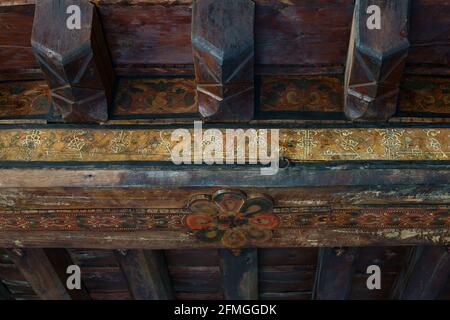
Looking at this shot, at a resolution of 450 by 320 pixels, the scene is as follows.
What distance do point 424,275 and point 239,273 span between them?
4.02 feet

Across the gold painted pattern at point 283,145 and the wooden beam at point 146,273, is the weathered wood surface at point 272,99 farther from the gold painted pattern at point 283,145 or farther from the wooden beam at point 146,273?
the wooden beam at point 146,273

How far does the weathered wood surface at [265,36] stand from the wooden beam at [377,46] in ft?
0.29

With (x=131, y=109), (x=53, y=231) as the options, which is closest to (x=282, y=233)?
(x=131, y=109)

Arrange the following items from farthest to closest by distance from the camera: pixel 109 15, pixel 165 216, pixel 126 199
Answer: pixel 165 216
pixel 126 199
pixel 109 15

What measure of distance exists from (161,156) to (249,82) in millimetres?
491

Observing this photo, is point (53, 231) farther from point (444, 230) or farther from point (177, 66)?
point (444, 230)

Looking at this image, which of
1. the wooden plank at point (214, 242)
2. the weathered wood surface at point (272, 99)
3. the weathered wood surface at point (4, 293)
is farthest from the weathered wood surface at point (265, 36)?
the weathered wood surface at point (4, 293)

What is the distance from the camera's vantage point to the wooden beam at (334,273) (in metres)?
3.41

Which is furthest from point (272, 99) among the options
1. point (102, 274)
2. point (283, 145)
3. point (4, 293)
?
point (4, 293)

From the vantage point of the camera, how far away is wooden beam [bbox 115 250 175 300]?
11.2ft

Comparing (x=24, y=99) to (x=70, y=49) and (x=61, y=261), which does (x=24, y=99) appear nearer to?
(x=70, y=49)

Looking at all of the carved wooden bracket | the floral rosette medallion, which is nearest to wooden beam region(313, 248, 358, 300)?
the floral rosette medallion

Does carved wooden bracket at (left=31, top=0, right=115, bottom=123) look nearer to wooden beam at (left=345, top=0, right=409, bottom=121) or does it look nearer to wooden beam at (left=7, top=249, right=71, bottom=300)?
wooden beam at (left=345, top=0, right=409, bottom=121)

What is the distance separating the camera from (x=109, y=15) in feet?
7.39
